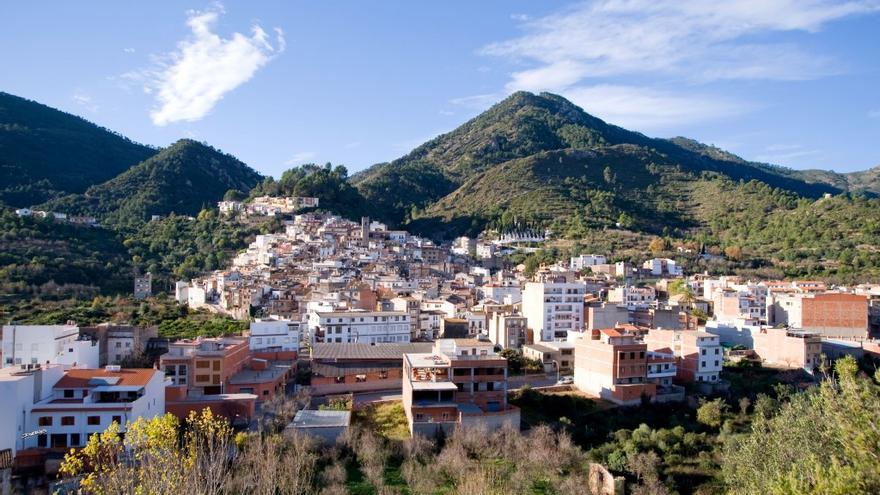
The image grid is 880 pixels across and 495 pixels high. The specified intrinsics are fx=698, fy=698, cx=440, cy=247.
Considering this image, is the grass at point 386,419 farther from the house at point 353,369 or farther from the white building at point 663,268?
the white building at point 663,268

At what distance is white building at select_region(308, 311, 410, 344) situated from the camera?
3266 centimetres

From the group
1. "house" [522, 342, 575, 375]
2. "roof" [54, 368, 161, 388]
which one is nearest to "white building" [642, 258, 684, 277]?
"house" [522, 342, 575, 375]

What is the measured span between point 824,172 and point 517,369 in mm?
146344

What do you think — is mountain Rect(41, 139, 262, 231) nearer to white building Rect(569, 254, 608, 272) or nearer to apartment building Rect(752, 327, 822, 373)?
white building Rect(569, 254, 608, 272)

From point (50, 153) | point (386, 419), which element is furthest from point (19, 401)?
point (50, 153)

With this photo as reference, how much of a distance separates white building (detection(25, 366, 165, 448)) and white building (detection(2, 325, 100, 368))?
4.61 metres

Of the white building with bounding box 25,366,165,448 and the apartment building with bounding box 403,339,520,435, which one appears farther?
the apartment building with bounding box 403,339,520,435

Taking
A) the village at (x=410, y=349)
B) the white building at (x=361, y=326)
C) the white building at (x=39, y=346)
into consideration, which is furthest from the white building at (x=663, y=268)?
the white building at (x=39, y=346)

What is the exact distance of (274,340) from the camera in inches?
1199

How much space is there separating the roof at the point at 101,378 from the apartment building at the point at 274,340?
326 inches

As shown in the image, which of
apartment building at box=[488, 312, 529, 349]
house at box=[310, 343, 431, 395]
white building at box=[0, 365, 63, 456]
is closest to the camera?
white building at box=[0, 365, 63, 456]

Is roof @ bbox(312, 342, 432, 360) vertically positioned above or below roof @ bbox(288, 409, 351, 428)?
above

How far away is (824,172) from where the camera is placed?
150625 mm

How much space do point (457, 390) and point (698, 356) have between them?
1116 centimetres
